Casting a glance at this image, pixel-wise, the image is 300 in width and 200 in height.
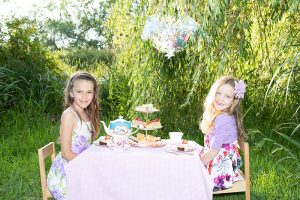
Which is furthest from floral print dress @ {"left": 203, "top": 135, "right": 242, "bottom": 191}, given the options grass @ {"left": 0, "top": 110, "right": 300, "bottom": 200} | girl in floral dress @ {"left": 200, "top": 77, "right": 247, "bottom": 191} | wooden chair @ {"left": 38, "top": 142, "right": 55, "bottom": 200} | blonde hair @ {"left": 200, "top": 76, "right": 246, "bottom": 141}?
wooden chair @ {"left": 38, "top": 142, "right": 55, "bottom": 200}

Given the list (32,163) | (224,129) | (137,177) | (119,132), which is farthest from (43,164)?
(32,163)

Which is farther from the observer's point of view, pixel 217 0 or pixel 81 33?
pixel 81 33

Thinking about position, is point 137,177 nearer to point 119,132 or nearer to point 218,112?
point 119,132

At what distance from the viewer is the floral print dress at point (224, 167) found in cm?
295

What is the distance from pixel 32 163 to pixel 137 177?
2394 millimetres

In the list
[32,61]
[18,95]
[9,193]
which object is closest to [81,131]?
[9,193]

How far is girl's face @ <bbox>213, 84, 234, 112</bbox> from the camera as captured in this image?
2994 mm

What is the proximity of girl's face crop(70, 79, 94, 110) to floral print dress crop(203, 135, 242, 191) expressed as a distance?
33.9 inches

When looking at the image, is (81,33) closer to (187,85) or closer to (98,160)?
(187,85)

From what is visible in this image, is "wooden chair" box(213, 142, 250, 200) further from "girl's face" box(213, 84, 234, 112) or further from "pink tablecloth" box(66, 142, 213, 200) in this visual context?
"pink tablecloth" box(66, 142, 213, 200)

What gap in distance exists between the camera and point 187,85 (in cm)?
486

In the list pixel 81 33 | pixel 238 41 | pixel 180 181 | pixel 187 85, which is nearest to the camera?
pixel 180 181

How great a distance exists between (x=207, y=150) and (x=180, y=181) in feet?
1.96

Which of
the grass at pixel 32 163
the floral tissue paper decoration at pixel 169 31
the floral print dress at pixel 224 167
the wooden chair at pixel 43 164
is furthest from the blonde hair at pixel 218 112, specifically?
A: the wooden chair at pixel 43 164
